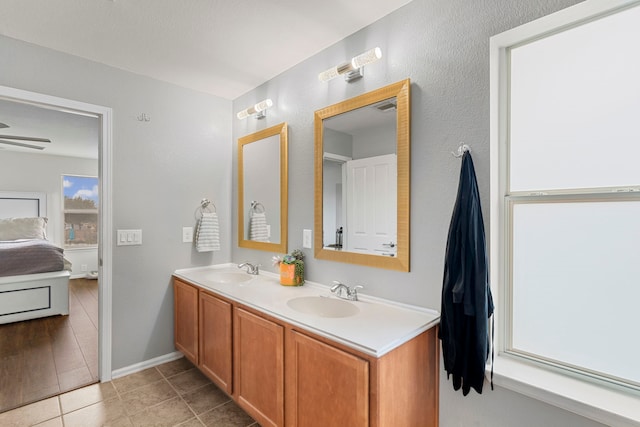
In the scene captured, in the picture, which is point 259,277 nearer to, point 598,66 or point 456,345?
point 456,345

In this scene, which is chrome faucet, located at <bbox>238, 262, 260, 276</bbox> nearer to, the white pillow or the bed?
the bed

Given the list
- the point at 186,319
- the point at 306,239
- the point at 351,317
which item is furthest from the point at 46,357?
the point at 351,317

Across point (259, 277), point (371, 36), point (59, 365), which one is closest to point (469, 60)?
point (371, 36)

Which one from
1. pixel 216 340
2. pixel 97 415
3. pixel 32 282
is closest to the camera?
pixel 97 415

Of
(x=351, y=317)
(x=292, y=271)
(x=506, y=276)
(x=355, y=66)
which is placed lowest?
(x=351, y=317)

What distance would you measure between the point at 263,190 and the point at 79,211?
17.9 feet

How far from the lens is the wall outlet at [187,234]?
2.79 meters

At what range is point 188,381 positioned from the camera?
240 cm

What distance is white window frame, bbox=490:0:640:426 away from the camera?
1097 millimetres

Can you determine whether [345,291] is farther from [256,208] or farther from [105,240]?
[105,240]

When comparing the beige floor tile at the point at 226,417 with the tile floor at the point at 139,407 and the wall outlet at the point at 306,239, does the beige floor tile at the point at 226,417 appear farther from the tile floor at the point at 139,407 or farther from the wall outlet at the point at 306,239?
the wall outlet at the point at 306,239

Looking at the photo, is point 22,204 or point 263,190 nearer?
point 263,190

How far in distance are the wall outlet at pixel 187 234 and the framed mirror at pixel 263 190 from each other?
0.43 m

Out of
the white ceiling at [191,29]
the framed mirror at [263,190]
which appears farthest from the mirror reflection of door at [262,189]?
the white ceiling at [191,29]
